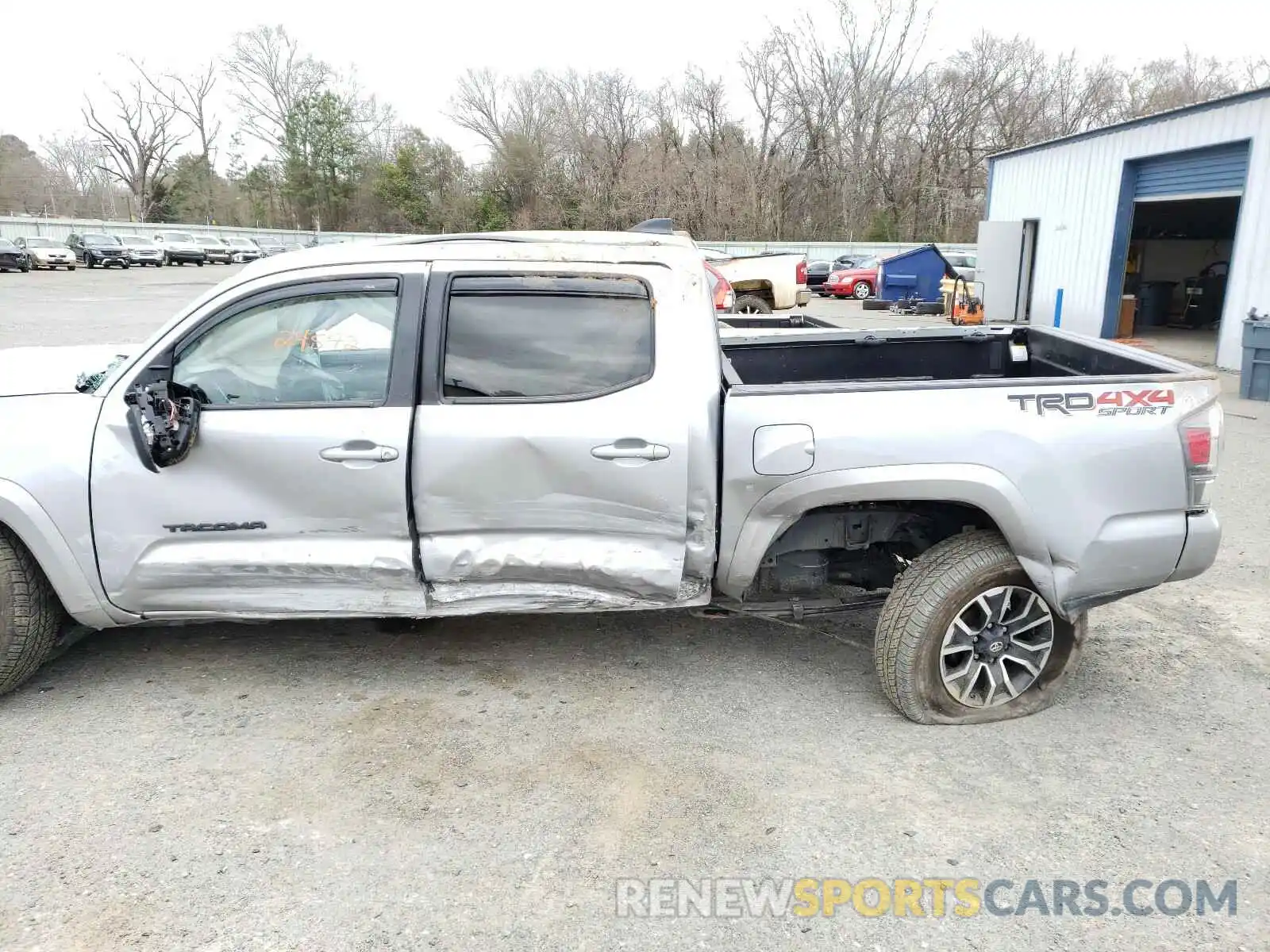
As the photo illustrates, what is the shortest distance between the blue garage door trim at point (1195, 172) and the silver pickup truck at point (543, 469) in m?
13.1

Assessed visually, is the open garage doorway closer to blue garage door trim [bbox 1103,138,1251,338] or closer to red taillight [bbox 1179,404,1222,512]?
blue garage door trim [bbox 1103,138,1251,338]

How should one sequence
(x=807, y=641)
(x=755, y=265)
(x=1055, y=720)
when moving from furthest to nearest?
(x=755, y=265)
(x=807, y=641)
(x=1055, y=720)

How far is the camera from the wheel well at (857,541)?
11.7 feet

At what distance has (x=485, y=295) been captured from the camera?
3.41 m

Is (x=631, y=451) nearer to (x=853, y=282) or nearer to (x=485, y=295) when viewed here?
(x=485, y=295)

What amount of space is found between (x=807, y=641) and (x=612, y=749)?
1.34 m

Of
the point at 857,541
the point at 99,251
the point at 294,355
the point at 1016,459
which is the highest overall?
the point at 99,251

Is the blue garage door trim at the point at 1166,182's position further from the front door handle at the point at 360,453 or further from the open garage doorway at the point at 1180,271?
the front door handle at the point at 360,453

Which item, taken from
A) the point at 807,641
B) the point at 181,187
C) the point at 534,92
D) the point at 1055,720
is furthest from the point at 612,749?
the point at 181,187

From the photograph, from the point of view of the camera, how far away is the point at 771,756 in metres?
3.30

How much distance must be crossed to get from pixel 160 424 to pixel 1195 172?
1651 centimetres

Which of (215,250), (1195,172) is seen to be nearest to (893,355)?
(1195,172)

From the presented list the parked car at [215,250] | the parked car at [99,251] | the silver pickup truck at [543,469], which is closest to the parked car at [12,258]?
the parked car at [99,251]

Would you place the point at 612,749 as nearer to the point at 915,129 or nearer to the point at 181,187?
the point at 915,129
